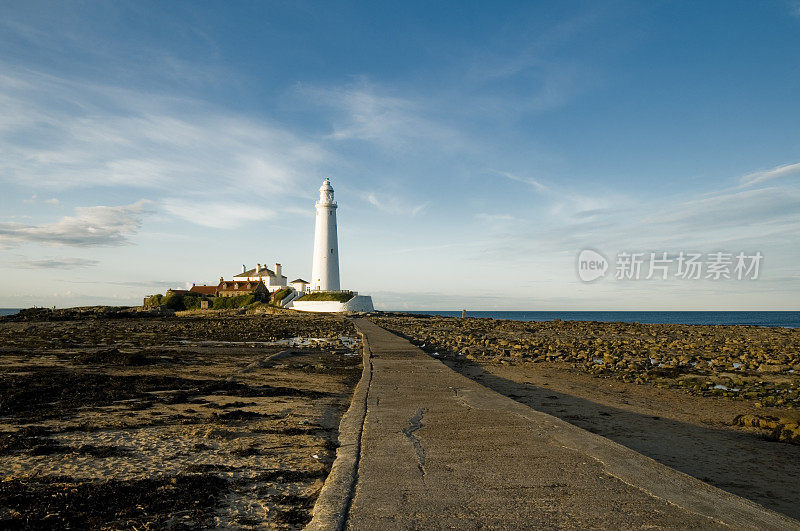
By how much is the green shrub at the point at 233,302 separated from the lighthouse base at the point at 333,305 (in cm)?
713

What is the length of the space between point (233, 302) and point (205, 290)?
11789 mm

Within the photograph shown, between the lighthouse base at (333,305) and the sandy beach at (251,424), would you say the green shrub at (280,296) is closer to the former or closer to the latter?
the lighthouse base at (333,305)

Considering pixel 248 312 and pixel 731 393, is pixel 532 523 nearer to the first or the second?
pixel 731 393

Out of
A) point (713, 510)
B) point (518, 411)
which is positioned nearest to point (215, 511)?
point (713, 510)

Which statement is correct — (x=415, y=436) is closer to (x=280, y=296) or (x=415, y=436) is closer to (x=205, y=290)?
(x=280, y=296)

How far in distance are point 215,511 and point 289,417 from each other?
343 centimetres

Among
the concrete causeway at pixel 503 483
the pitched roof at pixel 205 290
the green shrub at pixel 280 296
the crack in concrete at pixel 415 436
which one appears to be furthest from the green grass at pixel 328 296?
the concrete causeway at pixel 503 483

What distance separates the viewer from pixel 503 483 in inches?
146

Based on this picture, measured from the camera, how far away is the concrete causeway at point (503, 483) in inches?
122

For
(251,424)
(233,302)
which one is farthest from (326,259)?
(251,424)

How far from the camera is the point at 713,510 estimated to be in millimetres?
3205

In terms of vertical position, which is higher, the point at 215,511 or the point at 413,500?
the point at 413,500

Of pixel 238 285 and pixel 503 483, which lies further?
pixel 238 285

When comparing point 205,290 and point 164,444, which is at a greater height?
point 205,290
